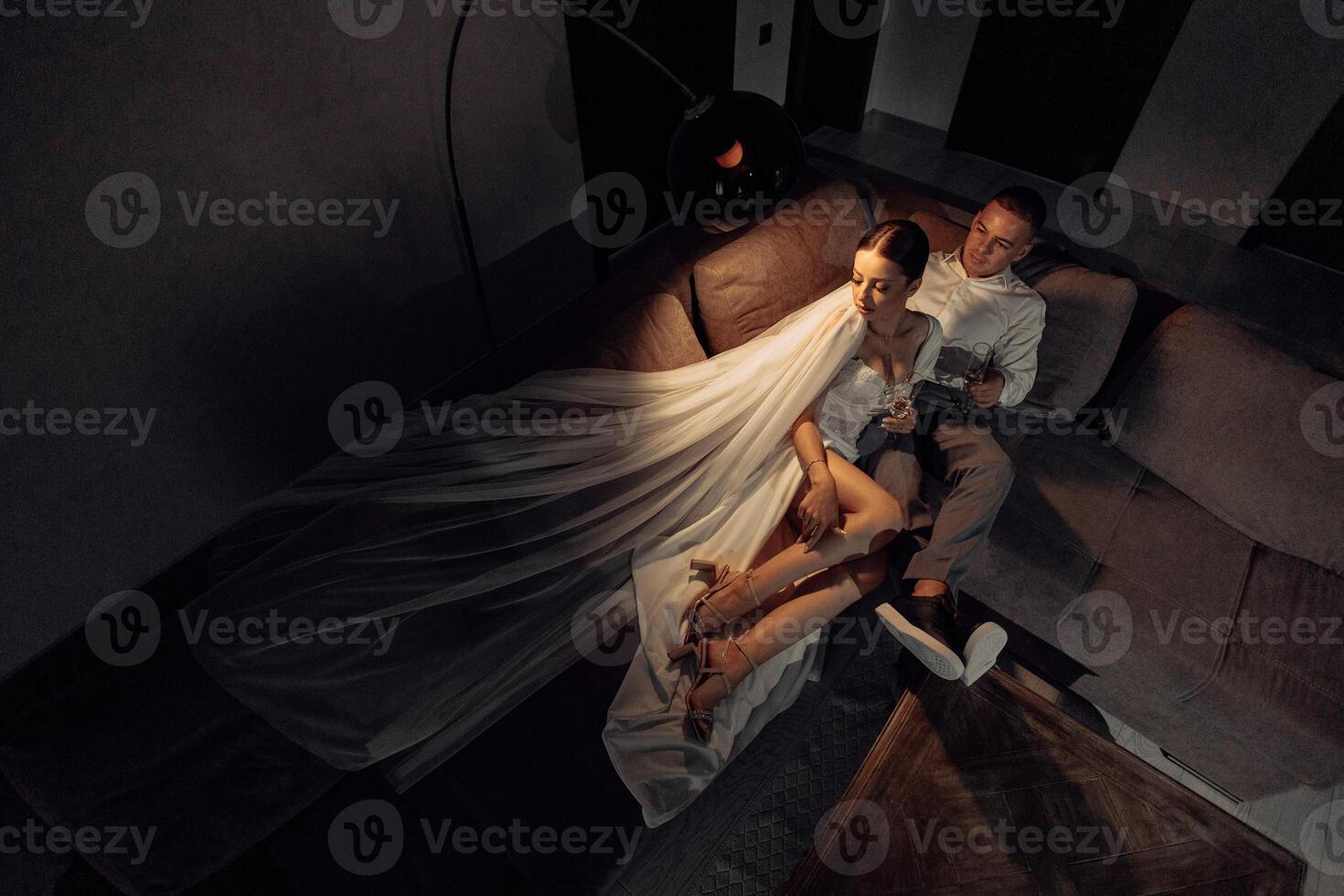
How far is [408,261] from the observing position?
8.07ft

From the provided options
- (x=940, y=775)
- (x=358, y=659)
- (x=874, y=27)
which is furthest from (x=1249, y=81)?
(x=358, y=659)

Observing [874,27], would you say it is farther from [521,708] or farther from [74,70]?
[521,708]

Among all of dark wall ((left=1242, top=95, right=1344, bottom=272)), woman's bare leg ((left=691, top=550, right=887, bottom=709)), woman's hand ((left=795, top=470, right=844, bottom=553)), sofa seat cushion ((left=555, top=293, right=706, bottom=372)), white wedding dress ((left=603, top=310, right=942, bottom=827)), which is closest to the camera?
white wedding dress ((left=603, top=310, right=942, bottom=827))

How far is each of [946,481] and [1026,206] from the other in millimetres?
814
